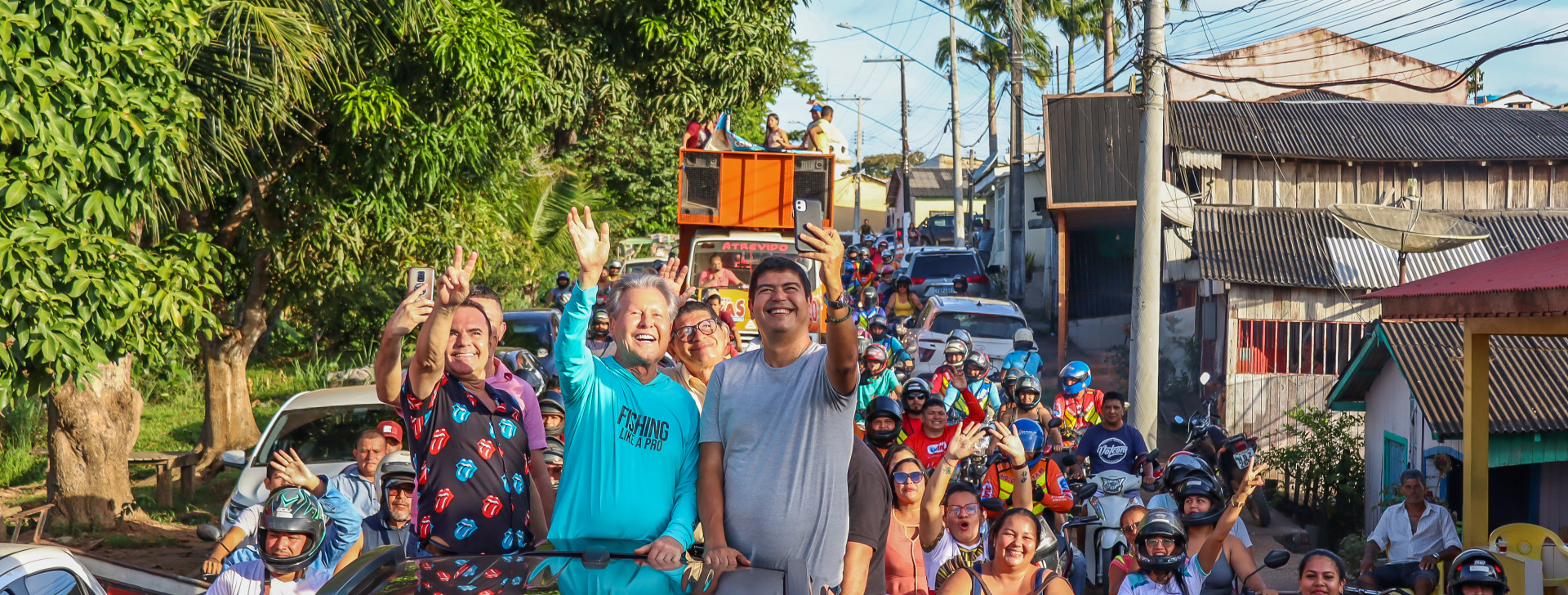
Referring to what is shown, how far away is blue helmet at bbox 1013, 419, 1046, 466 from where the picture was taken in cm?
834

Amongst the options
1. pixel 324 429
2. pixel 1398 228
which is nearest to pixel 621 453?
pixel 324 429

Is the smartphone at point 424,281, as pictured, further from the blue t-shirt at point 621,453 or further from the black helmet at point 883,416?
the black helmet at point 883,416

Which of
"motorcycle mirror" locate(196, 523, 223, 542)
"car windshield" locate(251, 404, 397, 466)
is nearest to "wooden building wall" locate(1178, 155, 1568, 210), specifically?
"car windshield" locate(251, 404, 397, 466)

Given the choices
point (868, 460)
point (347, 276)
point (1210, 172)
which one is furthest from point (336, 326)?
point (868, 460)

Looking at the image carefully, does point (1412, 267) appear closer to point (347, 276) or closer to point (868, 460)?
point (347, 276)

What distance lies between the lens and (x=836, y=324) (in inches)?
135

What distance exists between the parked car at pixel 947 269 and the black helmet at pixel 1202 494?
20833 mm

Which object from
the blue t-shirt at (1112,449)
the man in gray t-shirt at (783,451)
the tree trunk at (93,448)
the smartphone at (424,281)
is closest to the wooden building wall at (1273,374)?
the blue t-shirt at (1112,449)

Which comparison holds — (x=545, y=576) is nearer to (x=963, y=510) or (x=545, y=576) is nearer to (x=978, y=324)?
(x=963, y=510)

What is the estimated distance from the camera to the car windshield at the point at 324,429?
9.56 m

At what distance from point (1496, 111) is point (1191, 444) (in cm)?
1989

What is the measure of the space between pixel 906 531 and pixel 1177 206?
1776 cm

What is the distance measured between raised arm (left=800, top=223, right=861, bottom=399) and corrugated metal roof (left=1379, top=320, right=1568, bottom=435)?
8.77 metres

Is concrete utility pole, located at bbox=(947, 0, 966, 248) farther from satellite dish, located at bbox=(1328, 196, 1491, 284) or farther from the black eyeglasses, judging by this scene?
the black eyeglasses
